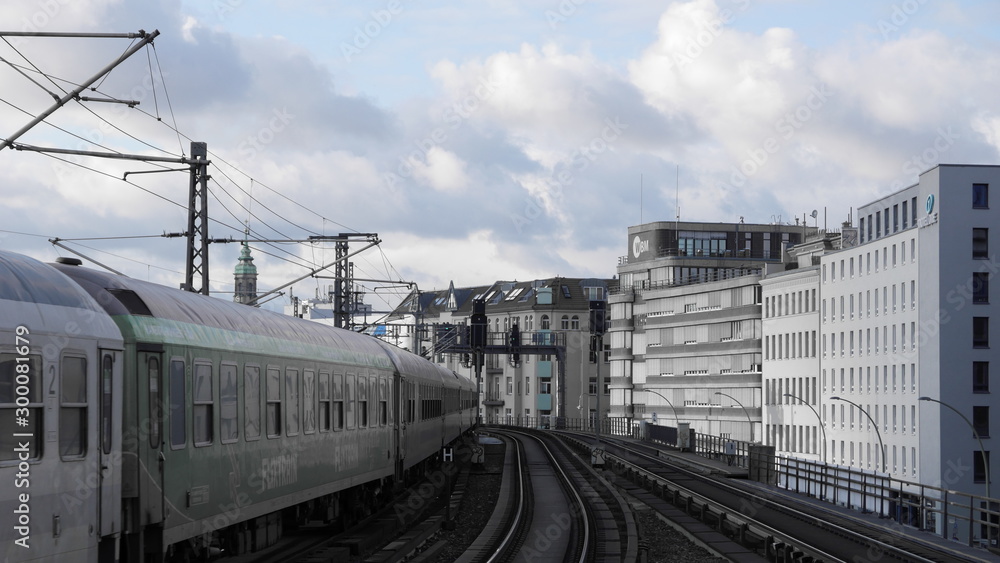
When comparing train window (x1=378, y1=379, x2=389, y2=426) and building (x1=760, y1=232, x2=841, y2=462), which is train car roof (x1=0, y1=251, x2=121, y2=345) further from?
building (x1=760, y1=232, x2=841, y2=462)

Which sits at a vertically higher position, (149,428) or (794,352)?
(149,428)

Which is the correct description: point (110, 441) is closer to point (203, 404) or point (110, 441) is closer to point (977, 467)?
point (203, 404)

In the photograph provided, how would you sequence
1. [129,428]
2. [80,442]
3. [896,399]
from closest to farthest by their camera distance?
[80,442] < [129,428] < [896,399]

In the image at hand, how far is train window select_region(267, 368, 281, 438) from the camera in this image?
19.0 meters

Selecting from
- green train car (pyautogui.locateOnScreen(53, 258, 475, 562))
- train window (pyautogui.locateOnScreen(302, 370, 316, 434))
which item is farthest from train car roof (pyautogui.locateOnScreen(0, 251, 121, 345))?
train window (pyautogui.locateOnScreen(302, 370, 316, 434))

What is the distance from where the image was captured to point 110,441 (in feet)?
42.8

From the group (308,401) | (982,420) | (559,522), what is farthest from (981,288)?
(308,401)

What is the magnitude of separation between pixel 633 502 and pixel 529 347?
258ft

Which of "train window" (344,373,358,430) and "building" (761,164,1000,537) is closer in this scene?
"train window" (344,373,358,430)

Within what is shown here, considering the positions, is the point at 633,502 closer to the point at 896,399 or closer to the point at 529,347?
the point at 896,399

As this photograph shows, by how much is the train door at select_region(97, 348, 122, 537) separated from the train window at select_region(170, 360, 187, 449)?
144 cm

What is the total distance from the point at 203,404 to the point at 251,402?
2.10 metres

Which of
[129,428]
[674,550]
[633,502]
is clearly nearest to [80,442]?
[129,428]

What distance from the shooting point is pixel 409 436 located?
3356cm
